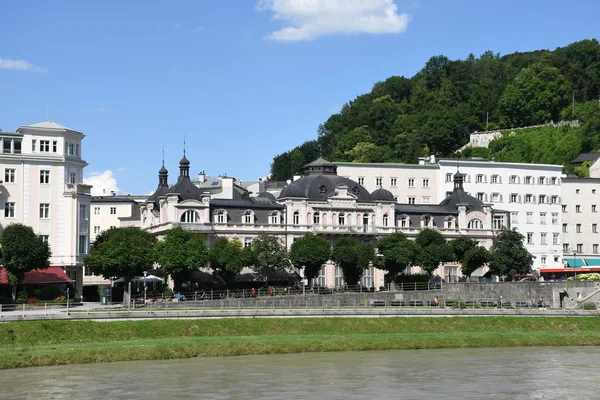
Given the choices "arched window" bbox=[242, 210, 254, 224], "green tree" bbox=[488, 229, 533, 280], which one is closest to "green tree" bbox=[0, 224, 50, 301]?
"arched window" bbox=[242, 210, 254, 224]

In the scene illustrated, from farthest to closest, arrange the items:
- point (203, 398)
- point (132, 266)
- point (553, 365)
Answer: point (132, 266)
point (553, 365)
point (203, 398)

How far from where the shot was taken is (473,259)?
118 metres

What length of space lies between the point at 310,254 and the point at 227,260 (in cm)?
924

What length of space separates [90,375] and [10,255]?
119 feet

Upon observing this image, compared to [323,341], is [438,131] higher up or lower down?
higher up

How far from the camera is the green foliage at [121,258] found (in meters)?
95.8

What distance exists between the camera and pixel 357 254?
111562 mm

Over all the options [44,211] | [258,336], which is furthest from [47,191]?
[258,336]

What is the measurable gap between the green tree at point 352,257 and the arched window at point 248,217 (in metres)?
9.86

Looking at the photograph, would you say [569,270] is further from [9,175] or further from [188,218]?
[9,175]

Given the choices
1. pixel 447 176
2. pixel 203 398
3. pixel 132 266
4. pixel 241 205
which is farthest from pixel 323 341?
pixel 447 176

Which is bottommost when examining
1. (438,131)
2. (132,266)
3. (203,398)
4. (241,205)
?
(203,398)

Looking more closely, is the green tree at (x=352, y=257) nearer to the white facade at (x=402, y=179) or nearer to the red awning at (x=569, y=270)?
the white facade at (x=402, y=179)

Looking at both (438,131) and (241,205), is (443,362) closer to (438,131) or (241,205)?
(241,205)
